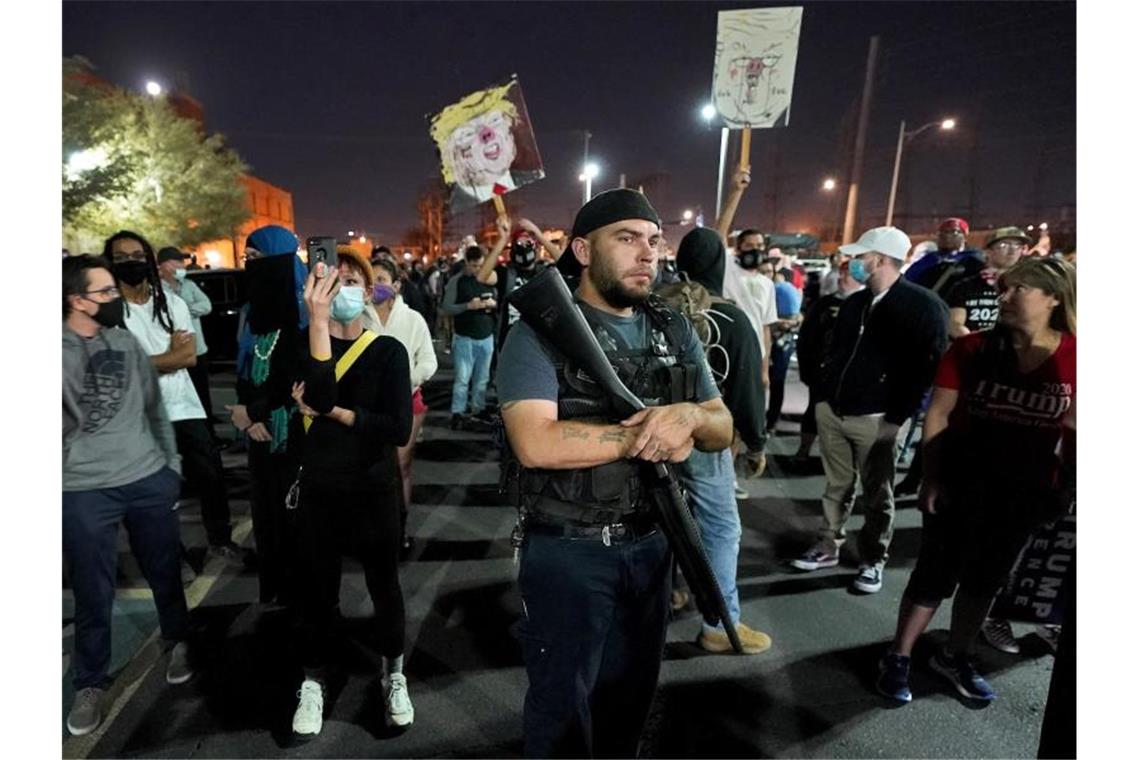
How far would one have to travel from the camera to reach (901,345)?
11.6 feet

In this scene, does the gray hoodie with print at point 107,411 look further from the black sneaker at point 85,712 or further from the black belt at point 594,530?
the black belt at point 594,530

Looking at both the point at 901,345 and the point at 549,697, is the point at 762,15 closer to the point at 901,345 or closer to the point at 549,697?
the point at 901,345

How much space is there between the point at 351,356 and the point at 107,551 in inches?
54.2

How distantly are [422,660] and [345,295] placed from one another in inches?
73.8

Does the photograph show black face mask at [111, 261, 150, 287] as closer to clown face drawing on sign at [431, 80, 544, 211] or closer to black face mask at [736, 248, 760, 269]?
clown face drawing on sign at [431, 80, 544, 211]

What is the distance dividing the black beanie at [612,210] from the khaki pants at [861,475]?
2457 mm

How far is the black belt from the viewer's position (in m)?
1.92

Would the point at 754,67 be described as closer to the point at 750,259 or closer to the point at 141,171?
the point at 750,259

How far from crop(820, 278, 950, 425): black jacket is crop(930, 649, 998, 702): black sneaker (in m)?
1.29

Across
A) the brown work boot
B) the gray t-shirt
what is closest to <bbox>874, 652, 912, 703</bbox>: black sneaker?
the brown work boot

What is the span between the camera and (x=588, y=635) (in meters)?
1.94

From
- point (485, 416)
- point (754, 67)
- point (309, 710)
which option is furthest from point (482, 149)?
point (309, 710)

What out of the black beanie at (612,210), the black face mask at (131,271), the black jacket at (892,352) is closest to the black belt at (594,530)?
the black beanie at (612,210)
